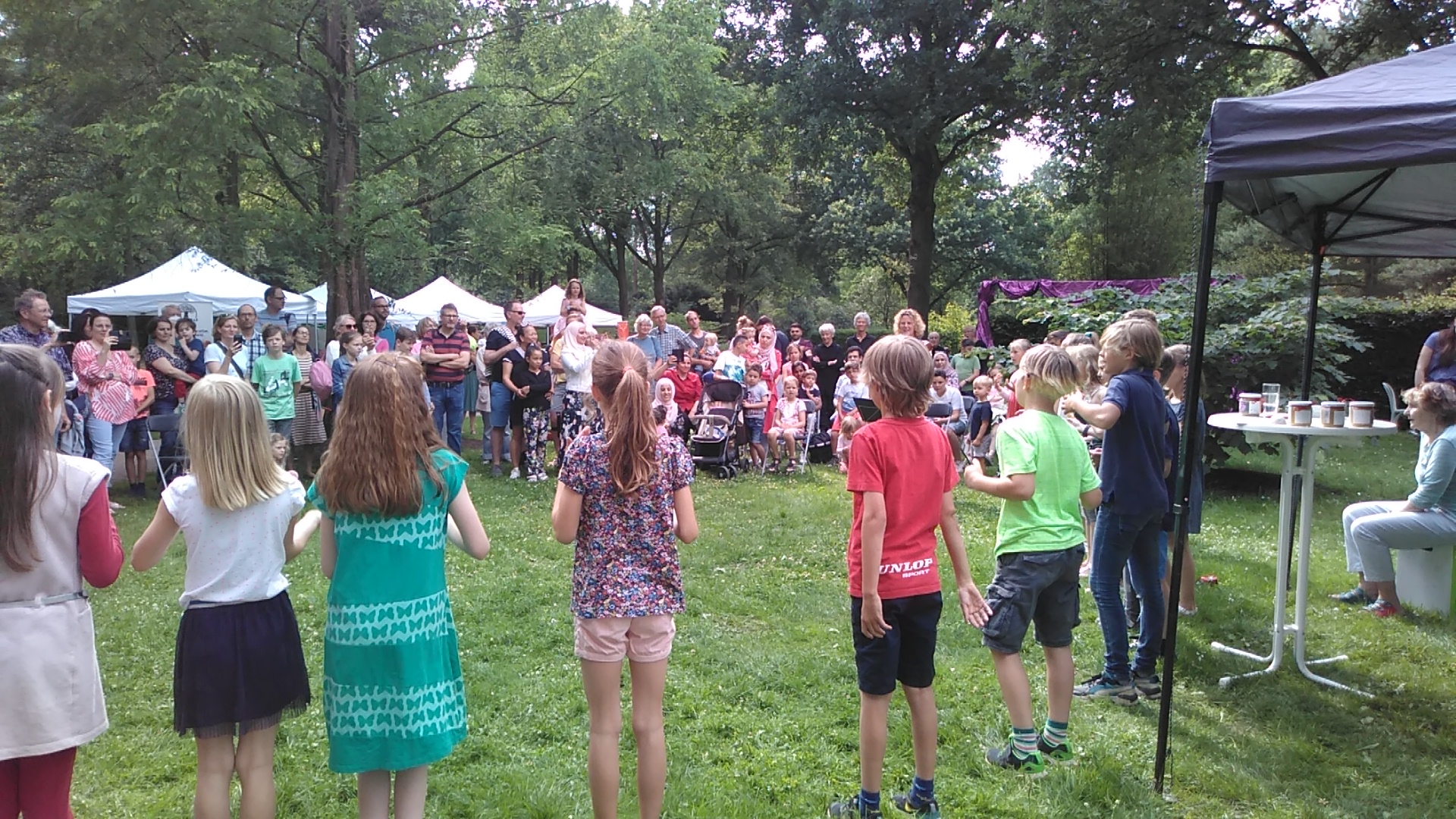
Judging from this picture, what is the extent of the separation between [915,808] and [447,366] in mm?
7567

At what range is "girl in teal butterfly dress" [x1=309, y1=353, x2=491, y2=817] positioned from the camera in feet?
8.12

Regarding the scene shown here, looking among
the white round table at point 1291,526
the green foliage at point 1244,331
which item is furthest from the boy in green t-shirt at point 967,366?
the white round table at point 1291,526

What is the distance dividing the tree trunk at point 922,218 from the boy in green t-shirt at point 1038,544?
18.9 m

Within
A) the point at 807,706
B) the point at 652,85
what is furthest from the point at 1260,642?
the point at 652,85

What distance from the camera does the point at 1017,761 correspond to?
347 centimetres

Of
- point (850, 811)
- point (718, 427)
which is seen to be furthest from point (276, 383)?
point (850, 811)

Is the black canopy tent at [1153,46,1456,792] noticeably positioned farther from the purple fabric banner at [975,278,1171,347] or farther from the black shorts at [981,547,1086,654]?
the purple fabric banner at [975,278,1171,347]

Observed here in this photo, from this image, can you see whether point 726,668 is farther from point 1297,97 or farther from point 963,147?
point 963,147

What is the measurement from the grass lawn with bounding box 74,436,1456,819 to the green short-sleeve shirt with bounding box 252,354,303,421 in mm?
2380

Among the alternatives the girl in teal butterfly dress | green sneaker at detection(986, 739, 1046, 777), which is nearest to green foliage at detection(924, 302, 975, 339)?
green sneaker at detection(986, 739, 1046, 777)

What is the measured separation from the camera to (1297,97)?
10.9 feet

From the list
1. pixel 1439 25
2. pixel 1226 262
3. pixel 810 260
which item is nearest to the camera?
pixel 1439 25

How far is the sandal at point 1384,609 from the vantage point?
5.46 m

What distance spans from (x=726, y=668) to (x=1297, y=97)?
11.1ft
